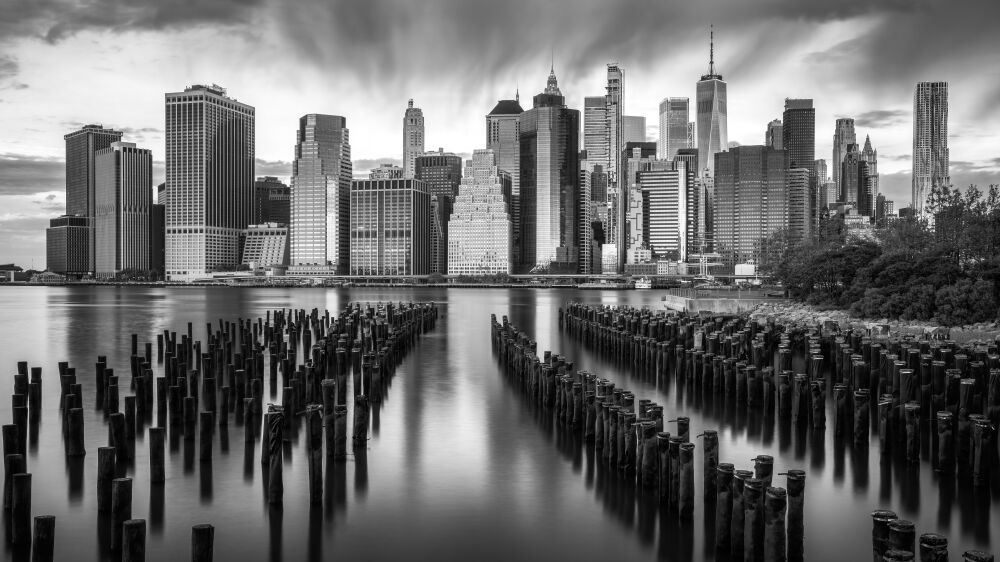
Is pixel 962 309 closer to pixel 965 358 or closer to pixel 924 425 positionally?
pixel 965 358

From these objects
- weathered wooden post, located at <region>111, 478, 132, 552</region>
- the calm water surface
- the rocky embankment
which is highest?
the rocky embankment

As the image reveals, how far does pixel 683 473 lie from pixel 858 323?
41918mm

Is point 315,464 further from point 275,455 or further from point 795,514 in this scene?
point 795,514

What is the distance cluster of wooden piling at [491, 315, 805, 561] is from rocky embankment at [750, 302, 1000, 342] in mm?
23602

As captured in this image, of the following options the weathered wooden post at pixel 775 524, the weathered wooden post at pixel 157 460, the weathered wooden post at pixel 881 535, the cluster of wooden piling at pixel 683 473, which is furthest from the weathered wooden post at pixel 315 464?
the weathered wooden post at pixel 881 535

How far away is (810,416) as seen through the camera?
24953mm

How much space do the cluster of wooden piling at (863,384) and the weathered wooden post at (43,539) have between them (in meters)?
13.8

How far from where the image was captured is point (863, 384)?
2734cm

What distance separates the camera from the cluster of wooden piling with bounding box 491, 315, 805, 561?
43.3 feet

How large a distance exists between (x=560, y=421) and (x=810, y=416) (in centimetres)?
798

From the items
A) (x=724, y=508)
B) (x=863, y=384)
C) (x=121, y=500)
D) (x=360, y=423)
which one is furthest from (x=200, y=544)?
(x=863, y=384)

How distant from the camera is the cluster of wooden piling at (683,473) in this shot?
43.3 feet

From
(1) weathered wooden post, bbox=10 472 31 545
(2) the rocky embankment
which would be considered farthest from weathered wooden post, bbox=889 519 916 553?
(2) the rocky embankment

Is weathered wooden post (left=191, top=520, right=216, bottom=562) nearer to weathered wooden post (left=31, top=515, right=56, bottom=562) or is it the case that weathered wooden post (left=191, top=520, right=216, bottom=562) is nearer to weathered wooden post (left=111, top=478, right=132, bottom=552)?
weathered wooden post (left=111, top=478, right=132, bottom=552)
